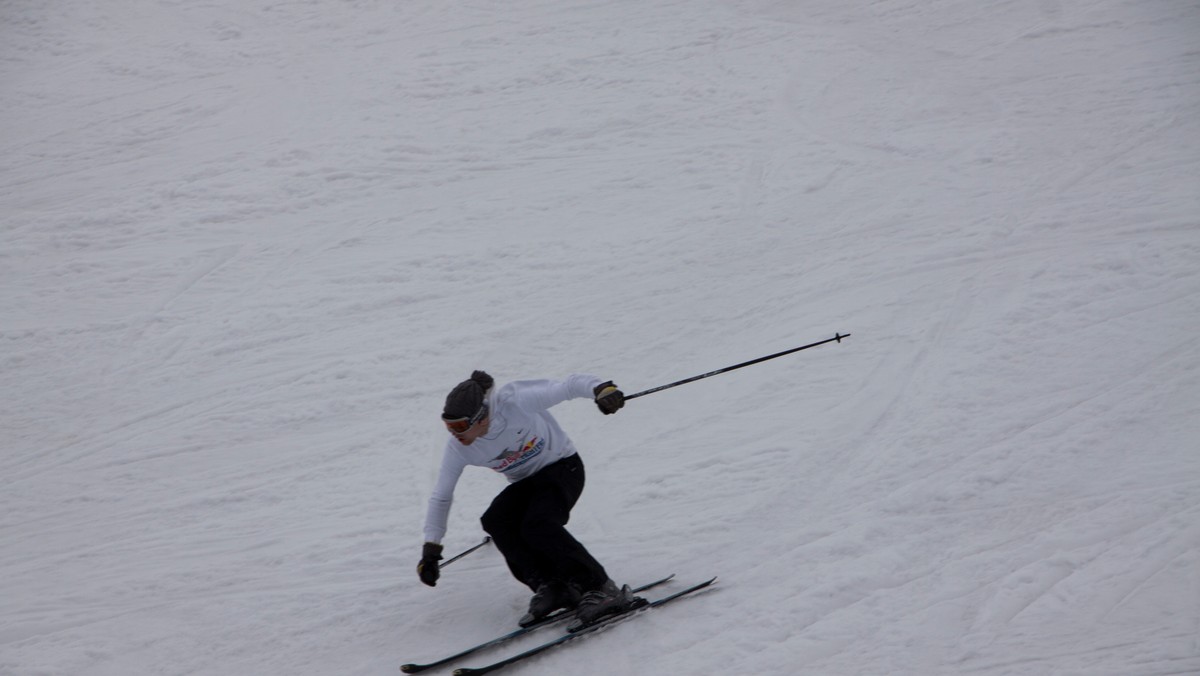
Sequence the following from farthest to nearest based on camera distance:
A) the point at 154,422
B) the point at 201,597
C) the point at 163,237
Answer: the point at 163,237
the point at 154,422
the point at 201,597

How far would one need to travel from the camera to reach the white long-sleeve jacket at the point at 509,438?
498cm

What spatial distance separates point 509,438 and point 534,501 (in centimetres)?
38

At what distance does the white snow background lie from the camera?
17.7ft

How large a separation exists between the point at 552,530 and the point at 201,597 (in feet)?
8.60

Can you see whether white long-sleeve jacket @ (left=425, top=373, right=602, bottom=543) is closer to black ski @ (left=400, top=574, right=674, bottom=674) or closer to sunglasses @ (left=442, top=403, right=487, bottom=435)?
sunglasses @ (left=442, top=403, right=487, bottom=435)

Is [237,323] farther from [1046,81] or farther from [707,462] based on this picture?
[1046,81]

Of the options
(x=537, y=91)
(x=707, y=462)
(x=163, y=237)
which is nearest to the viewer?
(x=707, y=462)

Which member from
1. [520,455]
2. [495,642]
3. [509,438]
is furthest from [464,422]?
[495,642]

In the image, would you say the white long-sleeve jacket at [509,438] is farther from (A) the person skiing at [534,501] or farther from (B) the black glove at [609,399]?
(B) the black glove at [609,399]

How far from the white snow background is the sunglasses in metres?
1.24

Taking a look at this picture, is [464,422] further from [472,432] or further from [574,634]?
[574,634]

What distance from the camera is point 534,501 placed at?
5105 millimetres

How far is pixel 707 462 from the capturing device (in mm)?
6832

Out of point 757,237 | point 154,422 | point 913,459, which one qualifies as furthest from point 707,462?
point 154,422
